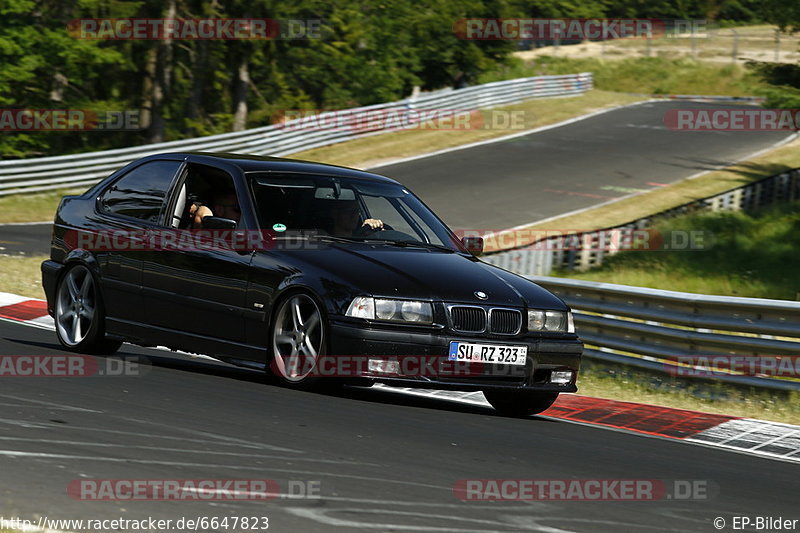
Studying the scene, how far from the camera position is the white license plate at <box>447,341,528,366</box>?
7.54m

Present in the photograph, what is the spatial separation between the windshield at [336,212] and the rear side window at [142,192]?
0.90 meters

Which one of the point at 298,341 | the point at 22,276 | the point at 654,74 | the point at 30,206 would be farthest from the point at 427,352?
the point at 654,74

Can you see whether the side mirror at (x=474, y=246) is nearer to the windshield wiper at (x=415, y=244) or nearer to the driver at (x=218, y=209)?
the windshield wiper at (x=415, y=244)

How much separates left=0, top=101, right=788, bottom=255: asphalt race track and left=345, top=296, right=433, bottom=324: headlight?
45.4 feet

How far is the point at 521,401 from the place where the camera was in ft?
27.8

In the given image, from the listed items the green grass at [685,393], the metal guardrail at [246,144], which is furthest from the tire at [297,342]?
the metal guardrail at [246,144]

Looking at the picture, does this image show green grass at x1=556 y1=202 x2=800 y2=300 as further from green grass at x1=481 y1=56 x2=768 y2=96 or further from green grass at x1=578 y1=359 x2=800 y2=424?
green grass at x1=481 y1=56 x2=768 y2=96

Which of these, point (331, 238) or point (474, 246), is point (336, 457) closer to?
point (331, 238)

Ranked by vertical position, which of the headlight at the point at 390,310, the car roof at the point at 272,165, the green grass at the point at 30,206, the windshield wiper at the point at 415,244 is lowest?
the green grass at the point at 30,206

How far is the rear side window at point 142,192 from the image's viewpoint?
9.07 metres

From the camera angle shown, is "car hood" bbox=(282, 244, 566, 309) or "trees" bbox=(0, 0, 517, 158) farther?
"trees" bbox=(0, 0, 517, 158)

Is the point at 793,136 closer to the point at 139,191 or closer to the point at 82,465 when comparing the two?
the point at 139,191

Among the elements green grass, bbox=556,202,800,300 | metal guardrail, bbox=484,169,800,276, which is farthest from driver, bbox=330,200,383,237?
green grass, bbox=556,202,800,300

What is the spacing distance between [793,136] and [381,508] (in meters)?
36.0
